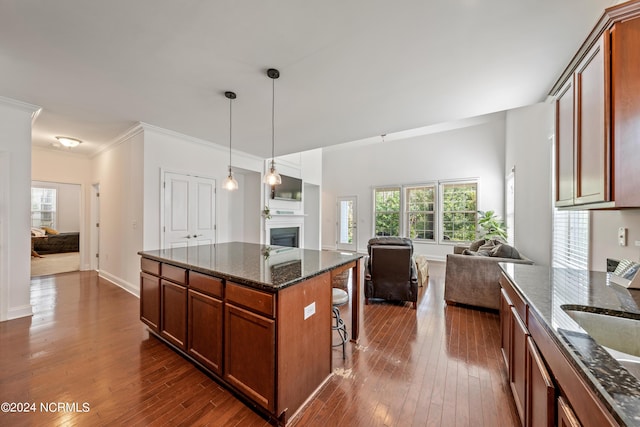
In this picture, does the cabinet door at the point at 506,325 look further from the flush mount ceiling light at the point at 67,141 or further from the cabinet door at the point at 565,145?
the flush mount ceiling light at the point at 67,141

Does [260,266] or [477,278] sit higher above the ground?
[260,266]

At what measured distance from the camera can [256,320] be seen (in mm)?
1544

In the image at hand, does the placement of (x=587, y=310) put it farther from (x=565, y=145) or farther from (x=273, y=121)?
(x=273, y=121)

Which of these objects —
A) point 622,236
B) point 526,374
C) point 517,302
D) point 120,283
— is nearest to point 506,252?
point 622,236

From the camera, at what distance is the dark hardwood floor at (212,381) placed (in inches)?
63.2

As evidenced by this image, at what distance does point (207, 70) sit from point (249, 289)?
208cm

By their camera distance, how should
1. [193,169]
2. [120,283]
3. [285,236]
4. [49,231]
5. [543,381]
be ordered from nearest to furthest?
[543,381]
[120,283]
[193,169]
[285,236]
[49,231]

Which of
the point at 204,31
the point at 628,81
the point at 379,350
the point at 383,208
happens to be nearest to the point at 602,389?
the point at 628,81

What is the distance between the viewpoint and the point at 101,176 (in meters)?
5.01

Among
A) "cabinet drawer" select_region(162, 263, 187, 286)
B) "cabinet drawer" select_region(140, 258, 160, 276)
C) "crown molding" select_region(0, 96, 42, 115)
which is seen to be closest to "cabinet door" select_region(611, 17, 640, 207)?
"cabinet drawer" select_region(162, 263, 187, 286)

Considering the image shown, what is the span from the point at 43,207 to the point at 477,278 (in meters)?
12.6

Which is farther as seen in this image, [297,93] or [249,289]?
[297,93]

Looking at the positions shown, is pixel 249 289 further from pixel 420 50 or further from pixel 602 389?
pixel 420 50

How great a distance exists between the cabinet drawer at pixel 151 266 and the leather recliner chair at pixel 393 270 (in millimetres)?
2467
